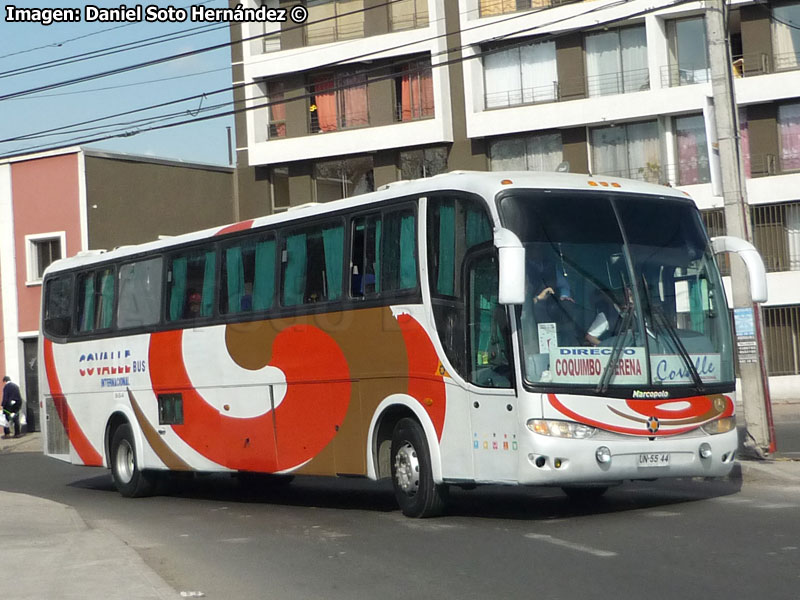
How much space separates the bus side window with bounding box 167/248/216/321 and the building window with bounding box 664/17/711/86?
2434 cm

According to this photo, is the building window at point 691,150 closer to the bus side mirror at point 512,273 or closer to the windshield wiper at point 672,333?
the windshield wiper at point 672,333

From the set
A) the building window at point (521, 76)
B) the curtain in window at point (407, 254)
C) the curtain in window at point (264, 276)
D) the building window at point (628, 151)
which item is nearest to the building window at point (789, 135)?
the building window at point (628, 151)

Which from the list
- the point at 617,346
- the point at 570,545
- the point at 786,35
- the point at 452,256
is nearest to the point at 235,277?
the point at 452,256

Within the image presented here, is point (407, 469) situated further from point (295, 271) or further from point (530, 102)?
point (530, 102)

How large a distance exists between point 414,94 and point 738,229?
1056 inches

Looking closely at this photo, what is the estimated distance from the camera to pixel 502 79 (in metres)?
41.0

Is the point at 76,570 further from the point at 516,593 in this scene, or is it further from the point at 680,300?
the point at 680,300

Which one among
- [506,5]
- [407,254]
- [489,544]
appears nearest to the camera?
[489,544]

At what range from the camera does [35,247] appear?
132 ft

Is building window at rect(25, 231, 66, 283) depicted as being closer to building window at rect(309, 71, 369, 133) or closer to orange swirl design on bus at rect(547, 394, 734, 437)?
building window at rect(309, 71, 369, 133)

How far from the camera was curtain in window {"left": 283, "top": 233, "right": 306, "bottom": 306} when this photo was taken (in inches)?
596

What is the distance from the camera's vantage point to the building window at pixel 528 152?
132ft

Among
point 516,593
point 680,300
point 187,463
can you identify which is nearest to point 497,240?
point 680,300

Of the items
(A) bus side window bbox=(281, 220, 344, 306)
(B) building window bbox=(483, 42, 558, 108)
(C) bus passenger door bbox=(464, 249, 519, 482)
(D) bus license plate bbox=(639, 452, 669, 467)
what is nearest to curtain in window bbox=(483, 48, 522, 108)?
(B) building window bbox=(483, 42, 558, 108)
